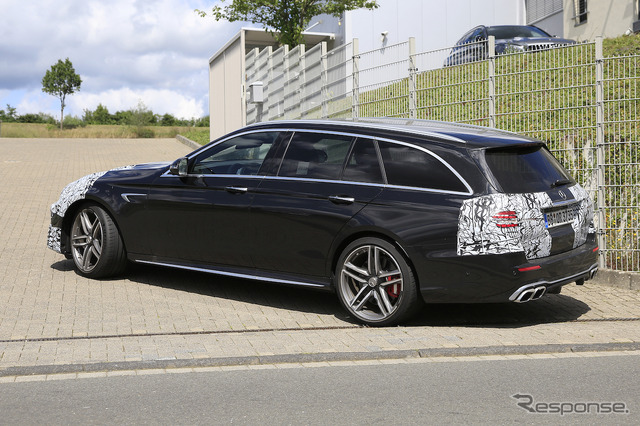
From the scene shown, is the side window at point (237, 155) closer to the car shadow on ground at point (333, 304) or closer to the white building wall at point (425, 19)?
the car shadow on ground at point (333, 304)

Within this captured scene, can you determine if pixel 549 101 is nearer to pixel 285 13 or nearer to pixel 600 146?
pixel 600 146

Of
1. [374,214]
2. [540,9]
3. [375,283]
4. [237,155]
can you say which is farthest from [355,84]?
[540,9]

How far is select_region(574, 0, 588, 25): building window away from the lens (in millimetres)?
25781

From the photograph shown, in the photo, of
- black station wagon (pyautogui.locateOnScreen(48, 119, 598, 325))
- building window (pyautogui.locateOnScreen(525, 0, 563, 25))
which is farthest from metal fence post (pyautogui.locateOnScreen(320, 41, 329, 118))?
building window (pyautogui.locateOnScreen(525, 0, 563, 25))

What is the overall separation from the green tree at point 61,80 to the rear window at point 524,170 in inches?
2189

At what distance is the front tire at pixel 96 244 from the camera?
878cm

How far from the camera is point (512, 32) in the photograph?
892 inches

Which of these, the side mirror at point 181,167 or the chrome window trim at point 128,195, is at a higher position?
the side mirror at point 181,167

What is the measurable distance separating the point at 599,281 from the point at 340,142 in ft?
11.4

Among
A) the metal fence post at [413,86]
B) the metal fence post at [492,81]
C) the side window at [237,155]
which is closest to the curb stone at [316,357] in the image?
the side window at [237,155]

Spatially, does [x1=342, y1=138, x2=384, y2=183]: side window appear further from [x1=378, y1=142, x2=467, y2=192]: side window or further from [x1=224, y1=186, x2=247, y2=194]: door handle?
[x1=224, y1=186, x2=247, y2=194]: door handle

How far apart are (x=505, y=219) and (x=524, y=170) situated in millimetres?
612

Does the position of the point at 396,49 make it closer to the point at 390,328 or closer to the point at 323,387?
the point at 390,328

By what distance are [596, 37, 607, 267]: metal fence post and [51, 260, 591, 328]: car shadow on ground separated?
1070 millimetres
